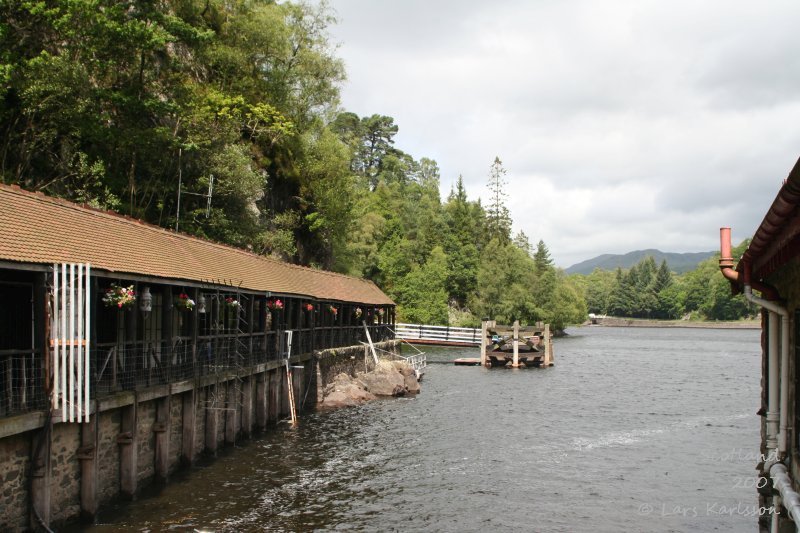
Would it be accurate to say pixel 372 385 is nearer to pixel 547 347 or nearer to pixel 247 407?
pixel 247 407

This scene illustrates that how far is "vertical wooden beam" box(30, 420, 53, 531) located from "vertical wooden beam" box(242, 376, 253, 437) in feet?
34.7

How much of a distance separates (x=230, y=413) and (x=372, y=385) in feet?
46.8

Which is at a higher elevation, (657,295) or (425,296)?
(425,296)

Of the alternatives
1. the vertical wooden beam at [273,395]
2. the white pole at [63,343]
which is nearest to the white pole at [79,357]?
the white pole at [63,343]

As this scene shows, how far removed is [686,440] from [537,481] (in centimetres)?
893

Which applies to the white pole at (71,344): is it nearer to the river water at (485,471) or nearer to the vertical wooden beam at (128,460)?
the vertical wooden beam at (128,460)

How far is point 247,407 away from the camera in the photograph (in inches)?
888

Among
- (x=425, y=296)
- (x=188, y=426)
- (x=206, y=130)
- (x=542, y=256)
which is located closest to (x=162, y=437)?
(x=188, y=426)

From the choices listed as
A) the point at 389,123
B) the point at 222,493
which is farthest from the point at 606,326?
the point at 222,493

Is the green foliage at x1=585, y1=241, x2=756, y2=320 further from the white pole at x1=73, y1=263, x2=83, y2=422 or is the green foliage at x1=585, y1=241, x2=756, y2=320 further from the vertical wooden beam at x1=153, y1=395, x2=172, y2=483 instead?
the white pole at x1=73, y1=263, x2=83, y2=422

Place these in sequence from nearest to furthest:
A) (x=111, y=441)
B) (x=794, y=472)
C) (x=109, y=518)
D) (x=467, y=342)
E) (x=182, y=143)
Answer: (x=794, y=472), (x=109, y=518), (x=111, y=441), (x=182, y=143), (x=467, y=342)

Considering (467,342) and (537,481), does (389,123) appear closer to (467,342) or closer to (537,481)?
(467,342)

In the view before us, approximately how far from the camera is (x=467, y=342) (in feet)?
218

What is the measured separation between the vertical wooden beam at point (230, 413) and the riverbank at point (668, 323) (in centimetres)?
14692
